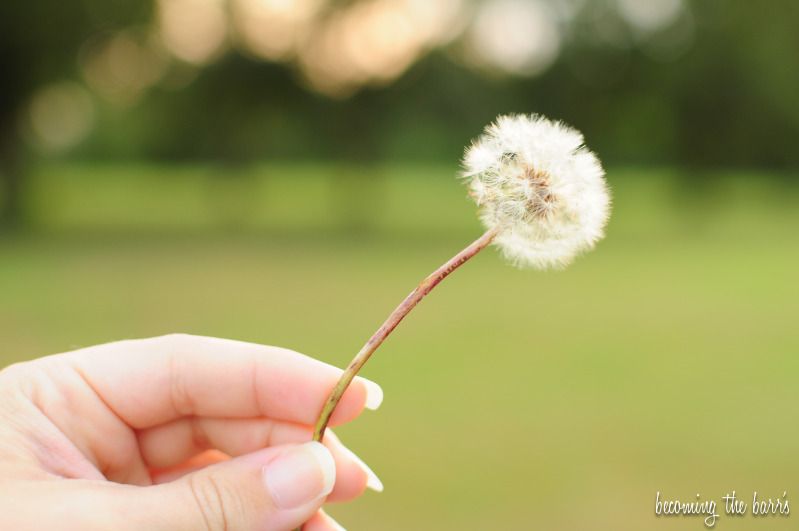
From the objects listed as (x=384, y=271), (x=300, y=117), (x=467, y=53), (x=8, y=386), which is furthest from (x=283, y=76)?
(x=8, y=386)

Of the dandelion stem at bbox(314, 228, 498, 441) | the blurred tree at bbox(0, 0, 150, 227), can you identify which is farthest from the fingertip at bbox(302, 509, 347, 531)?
the blurred tree at bbox(0, 0, 150, 227)

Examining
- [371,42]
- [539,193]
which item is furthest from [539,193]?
[371,42]

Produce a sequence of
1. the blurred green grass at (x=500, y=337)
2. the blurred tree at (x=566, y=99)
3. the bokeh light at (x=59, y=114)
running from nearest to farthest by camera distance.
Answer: the blurred green grass at (x=500, y=337) < the bokeh light at (x=59, y=114) < the blurred tree at (x=566, y=99)

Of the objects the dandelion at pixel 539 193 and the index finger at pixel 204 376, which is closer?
the dandelion at pixel 539 193

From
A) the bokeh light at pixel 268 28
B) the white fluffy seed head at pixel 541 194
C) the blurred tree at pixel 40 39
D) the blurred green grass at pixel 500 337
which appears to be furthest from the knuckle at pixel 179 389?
the bokeh light at pixel 268 28

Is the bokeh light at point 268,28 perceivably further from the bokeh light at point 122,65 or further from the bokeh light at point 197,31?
the bokeh light at point 122,65

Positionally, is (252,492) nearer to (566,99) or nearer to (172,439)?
(172,439)

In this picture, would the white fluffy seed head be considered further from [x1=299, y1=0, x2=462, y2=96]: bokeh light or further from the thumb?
[x1=299, y1=0, x2=462, y2=96]: bokeh light
